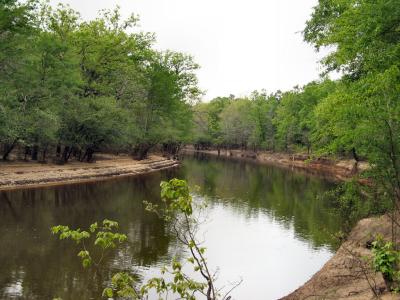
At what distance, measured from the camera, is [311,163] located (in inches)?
3349

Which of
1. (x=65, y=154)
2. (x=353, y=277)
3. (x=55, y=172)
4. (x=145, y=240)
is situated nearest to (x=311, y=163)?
(x=65, y=154)

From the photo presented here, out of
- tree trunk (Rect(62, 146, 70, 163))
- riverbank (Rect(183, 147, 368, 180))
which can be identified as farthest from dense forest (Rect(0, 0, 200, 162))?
riverbank (Rect(183, 147, 368, 180))

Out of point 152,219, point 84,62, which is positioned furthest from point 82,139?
point 152,219

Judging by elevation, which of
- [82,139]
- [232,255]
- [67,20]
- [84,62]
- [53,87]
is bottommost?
[232,255]

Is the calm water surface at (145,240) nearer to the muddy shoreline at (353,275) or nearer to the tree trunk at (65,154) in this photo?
the muddy shoreline at (353,275)

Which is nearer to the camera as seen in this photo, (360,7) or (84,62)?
(360,7)

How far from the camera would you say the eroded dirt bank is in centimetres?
1240

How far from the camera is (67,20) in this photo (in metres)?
51.2

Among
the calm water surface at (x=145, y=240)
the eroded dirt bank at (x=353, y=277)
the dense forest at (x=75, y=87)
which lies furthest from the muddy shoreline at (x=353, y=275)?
the dense forest at (x=75, y=87)

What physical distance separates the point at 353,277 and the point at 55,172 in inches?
1308

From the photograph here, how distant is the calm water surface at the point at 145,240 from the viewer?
1626 centimetres

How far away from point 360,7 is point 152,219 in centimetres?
1768

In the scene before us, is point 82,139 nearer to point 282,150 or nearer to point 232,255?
point 232,255

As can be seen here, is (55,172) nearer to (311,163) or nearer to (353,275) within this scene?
(353,275)
